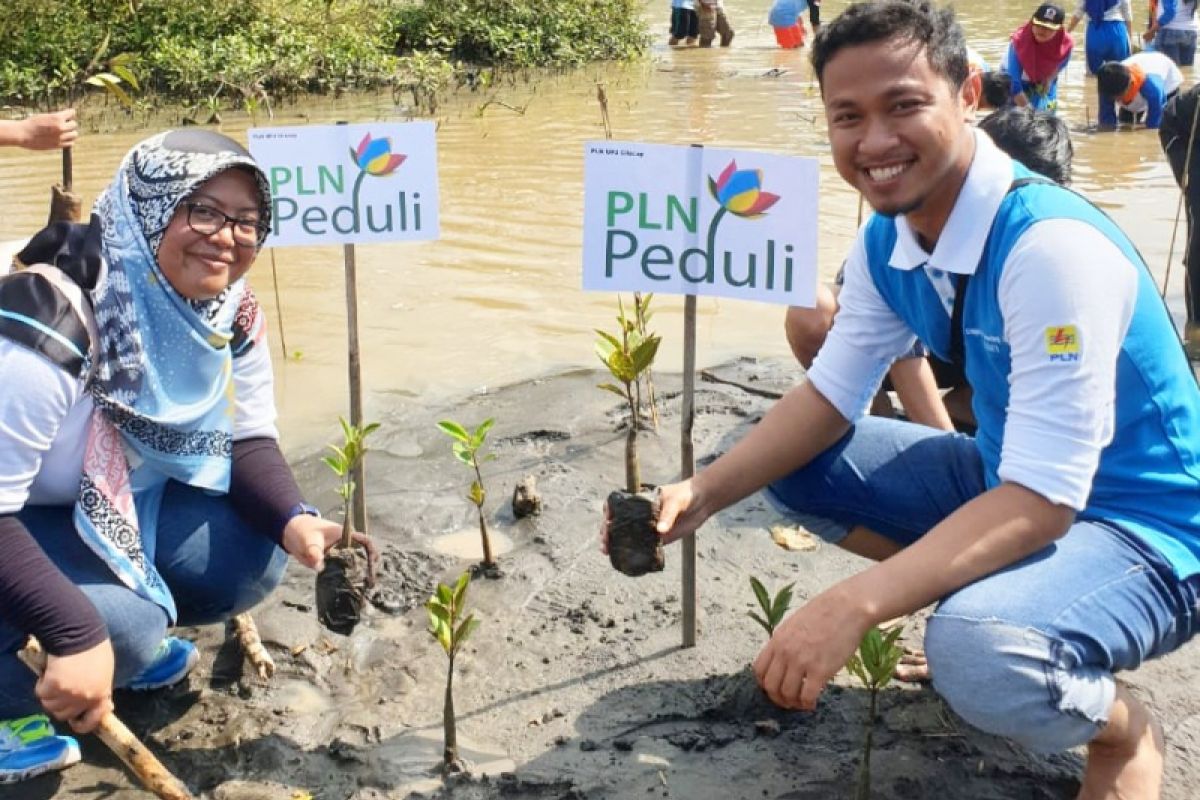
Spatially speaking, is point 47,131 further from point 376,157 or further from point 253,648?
point 253,648

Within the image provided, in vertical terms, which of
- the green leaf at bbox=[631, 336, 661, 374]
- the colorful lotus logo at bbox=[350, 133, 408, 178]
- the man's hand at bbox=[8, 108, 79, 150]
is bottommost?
the green leaf at bbox=[631, 336, 661, 374]

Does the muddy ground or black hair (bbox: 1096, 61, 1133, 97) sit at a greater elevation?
black hair (bbox: 1096, 61, 1133, 97)

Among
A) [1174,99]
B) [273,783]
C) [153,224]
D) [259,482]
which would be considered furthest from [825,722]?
[1174,99]

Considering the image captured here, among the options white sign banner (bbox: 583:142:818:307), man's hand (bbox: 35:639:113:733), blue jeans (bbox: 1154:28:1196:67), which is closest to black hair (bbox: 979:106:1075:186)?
white sign banner (bbox: 583:142:818:307)

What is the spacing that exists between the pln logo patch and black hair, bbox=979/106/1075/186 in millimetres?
1556

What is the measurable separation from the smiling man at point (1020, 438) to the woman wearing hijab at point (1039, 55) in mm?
7559

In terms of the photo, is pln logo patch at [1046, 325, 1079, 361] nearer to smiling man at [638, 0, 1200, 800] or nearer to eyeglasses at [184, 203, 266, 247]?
smiling man at [638, 0, 1200, 800]

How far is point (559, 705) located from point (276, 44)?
11946mm

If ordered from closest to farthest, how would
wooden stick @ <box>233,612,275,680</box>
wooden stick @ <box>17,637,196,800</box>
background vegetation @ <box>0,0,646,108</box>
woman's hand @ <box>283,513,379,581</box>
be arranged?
wooden stick @ <box>17,637,196,800</box>
woman's hand @ <box>283,513,379,581</box>
wooden stick @ <box>233,612,275,680</box>
background vegetation @ <box>0,0,646,108</box>

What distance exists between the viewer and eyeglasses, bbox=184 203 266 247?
8.84ft

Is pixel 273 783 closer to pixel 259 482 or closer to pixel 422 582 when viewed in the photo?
pixel 259 482

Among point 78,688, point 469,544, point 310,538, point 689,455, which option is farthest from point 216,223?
point 469,544

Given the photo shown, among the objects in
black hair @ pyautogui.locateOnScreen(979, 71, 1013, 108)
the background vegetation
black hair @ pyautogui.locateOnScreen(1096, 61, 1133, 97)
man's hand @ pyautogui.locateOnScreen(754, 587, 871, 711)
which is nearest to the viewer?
man's hand @ pyautogui.locateOnScreen(754, 587, 871, 711)

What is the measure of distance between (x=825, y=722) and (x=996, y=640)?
0.77 metres
